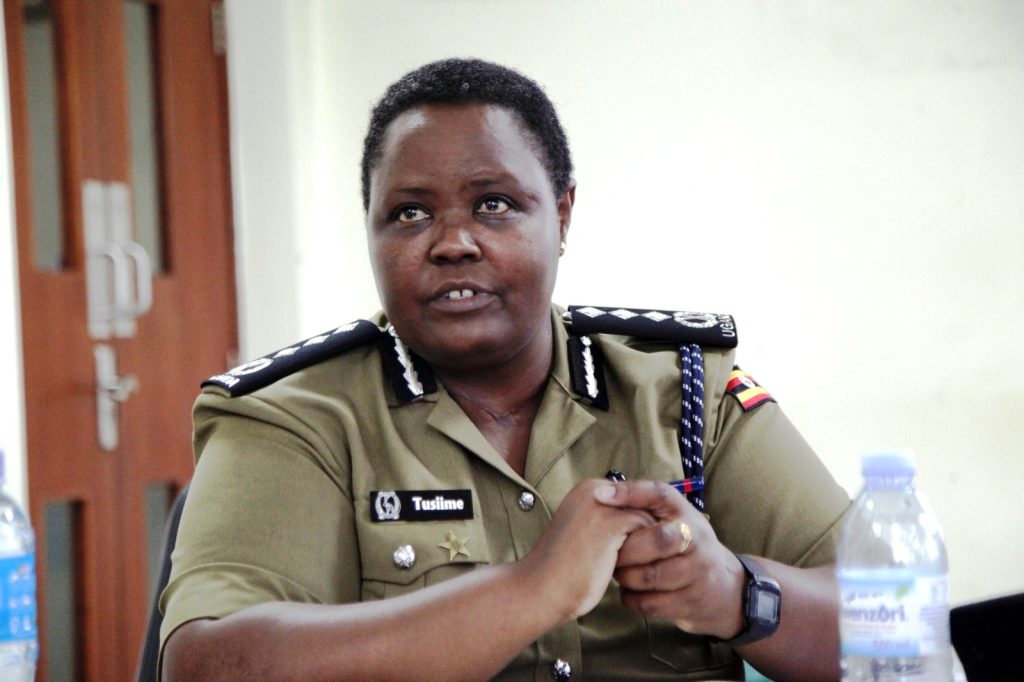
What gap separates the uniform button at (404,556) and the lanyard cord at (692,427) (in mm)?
364

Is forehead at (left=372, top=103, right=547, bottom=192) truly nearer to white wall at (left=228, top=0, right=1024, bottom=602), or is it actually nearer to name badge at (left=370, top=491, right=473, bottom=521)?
name badge at (left=370, top=491, right=473, bottom=521)

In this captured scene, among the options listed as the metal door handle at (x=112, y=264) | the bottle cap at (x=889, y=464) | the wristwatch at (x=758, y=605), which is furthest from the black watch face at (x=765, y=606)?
the metal door handle at (x=112, y=264)

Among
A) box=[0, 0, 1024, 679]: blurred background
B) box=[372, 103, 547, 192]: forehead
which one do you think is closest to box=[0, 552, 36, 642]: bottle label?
box=[372, 103, 547, 192]: forehead

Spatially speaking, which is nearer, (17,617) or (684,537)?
(684,537)

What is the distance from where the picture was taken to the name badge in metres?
1.61

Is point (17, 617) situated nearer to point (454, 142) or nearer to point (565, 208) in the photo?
point (454, 142)

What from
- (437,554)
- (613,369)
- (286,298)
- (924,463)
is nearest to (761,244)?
(924,463)

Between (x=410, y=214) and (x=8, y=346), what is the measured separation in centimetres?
175

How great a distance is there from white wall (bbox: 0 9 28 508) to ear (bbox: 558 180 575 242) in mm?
1724

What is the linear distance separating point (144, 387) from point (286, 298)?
646 mm

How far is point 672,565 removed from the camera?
140cm

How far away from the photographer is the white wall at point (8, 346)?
305 centimetres

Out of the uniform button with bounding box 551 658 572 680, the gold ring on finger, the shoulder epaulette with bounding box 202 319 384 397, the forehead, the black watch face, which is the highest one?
the forehead

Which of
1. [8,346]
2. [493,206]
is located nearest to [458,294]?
[493,206]
